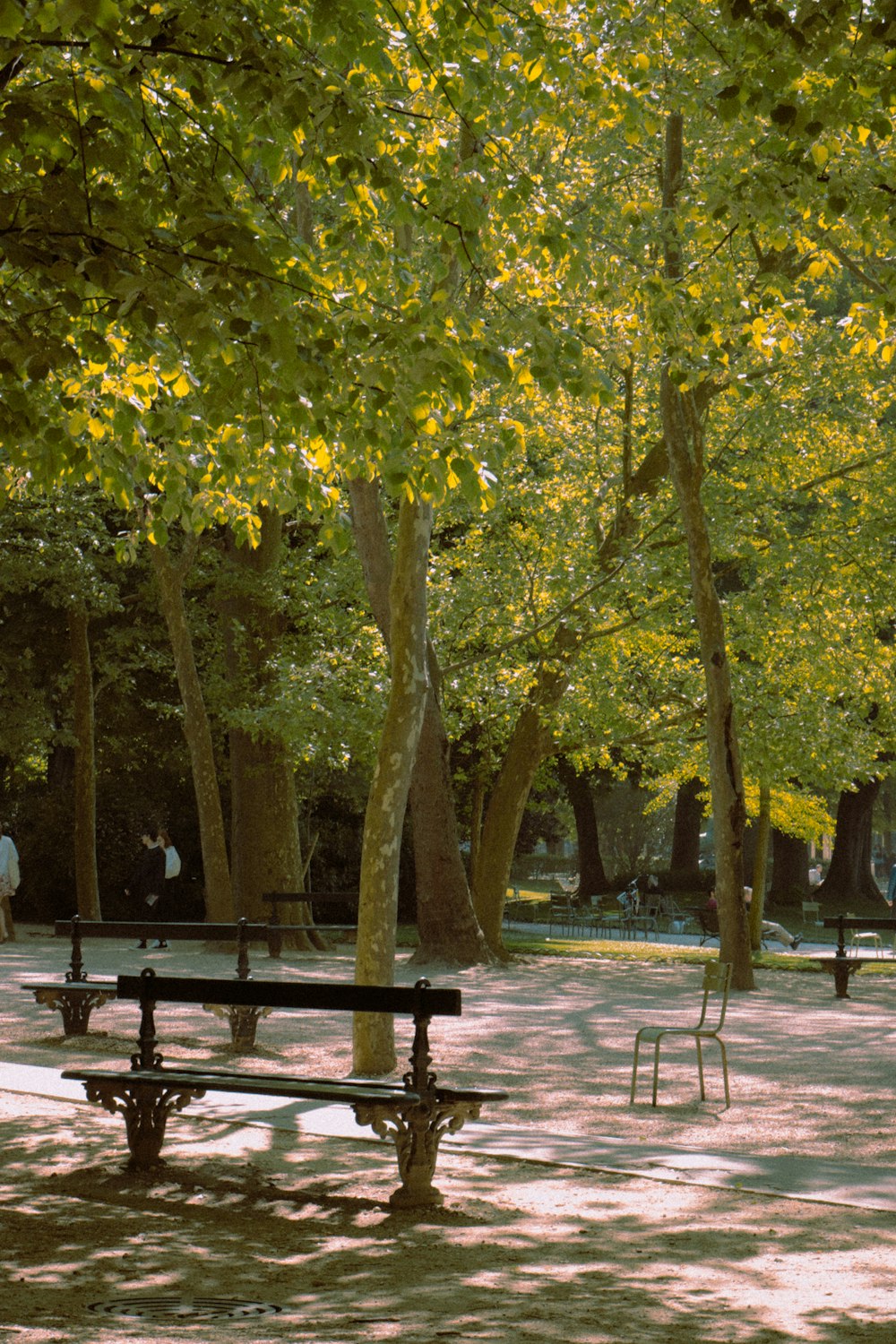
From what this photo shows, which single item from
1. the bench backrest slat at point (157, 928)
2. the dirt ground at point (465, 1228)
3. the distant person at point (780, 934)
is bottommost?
the distant person at point (780, 934)

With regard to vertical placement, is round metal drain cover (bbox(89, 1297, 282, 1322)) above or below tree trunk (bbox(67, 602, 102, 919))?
below

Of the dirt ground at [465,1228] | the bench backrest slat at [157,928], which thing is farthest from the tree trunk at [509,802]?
the dirt ground at [465,1228]

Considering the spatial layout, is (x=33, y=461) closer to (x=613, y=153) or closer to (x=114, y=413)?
(x=114, y=413)

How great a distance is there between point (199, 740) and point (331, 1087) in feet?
48.7

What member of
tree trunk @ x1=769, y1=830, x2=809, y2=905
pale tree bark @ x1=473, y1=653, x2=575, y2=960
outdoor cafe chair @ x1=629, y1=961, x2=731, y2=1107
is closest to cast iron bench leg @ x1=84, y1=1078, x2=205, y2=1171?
outdoor cafe chair @ x1=629, y1=961, x2=731, y2=1107

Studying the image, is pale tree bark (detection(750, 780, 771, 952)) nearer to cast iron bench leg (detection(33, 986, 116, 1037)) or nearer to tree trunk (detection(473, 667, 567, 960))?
tree trunk (detection(473, 667, 567, 960))

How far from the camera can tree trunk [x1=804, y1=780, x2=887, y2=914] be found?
45.8 m

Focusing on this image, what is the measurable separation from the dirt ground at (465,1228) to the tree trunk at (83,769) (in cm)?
1368

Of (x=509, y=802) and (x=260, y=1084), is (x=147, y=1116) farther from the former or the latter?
(x=509, y=802)

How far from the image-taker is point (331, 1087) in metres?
7.36

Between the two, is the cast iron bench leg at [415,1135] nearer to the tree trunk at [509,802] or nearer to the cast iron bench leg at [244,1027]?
the cast iron bench leg at [244,1027]

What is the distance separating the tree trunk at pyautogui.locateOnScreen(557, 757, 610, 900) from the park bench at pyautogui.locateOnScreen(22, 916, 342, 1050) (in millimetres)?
32119

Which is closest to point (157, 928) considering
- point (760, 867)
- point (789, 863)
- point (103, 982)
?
point (103, 982)

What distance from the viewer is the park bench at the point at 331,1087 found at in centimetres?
712
